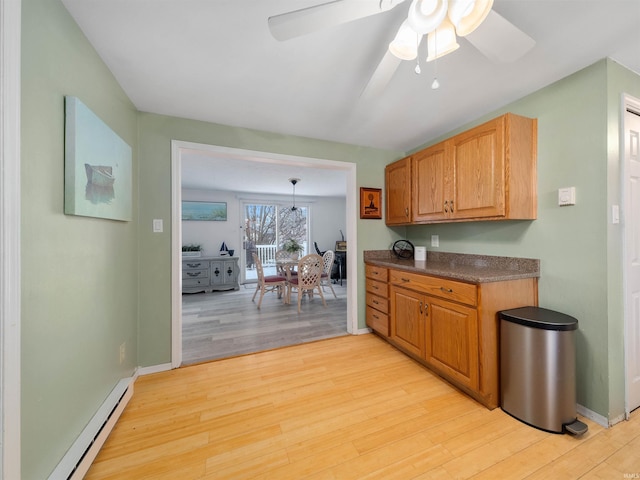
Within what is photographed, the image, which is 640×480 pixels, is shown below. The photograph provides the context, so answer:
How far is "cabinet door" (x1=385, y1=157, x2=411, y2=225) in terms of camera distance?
2.76 m

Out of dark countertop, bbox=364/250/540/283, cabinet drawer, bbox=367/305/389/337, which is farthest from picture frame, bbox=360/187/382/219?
cabinet drawer, bbox=367/305/389/337

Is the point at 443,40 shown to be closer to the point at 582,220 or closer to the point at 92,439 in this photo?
the point at 582,220

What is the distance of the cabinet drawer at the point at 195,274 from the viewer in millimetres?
5008

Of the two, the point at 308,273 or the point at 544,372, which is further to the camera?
the point at 308,273

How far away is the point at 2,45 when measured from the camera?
2.54ft

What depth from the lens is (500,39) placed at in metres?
1.11

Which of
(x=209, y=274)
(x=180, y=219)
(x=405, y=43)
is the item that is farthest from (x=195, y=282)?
(x=405, y=43)

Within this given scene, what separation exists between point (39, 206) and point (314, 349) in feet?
7.66

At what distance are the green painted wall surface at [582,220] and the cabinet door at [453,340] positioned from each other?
2.11 ft

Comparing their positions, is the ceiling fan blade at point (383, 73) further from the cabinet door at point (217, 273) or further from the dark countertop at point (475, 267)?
the cabinet door at point (217, 273)

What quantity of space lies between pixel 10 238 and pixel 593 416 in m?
3.09

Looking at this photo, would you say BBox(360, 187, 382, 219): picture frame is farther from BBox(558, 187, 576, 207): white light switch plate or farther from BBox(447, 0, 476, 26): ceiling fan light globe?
BBox(447, 0, 476, 26): ceiling fan light globe

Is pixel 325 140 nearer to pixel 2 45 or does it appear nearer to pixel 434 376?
pixel 2 45

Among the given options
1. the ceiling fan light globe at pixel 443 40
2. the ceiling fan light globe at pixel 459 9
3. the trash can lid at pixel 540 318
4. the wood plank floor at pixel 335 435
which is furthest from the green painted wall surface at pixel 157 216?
the trash can lid at pixel 540 318
